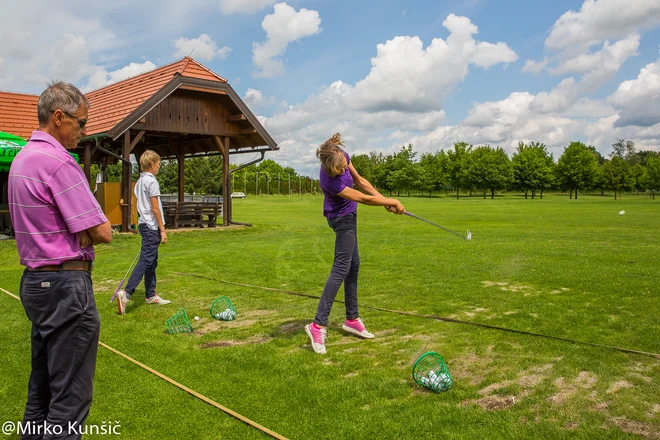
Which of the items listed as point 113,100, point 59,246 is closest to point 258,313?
point 59,246

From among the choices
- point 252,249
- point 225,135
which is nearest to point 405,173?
point 225,135

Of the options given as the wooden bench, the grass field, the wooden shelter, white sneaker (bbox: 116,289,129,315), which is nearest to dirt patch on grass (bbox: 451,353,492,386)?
the grass field

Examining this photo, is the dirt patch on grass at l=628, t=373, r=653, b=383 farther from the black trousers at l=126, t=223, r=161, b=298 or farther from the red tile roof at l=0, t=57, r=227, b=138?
the red tile roof at l=0, t=57, r=227, b=138

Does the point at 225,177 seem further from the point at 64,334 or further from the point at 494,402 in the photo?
the point at 64,334

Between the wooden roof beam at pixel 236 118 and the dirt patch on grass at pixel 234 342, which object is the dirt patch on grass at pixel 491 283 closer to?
the dirt patch on grass at pixel 234 342

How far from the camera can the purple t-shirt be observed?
5.05 meters

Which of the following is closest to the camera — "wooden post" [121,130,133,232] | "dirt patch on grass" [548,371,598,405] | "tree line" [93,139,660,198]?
"dirt patch on grass" [548,371,598,405]

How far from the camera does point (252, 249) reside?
534 inches

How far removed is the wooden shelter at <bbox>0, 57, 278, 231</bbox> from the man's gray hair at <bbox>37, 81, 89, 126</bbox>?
14.3 meters

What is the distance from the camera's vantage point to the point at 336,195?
5.13 metres

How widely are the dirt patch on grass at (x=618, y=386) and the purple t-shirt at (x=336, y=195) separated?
267 centimetres

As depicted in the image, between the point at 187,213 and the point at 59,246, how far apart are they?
669 inches

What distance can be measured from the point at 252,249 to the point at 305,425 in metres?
10.2

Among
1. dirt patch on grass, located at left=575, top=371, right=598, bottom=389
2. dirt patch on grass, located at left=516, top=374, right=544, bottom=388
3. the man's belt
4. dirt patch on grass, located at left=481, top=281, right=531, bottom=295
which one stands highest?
the man's belt
